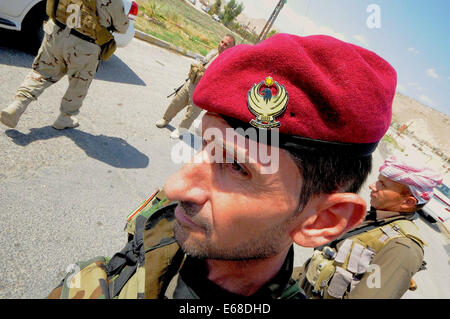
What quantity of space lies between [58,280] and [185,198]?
1590 mm

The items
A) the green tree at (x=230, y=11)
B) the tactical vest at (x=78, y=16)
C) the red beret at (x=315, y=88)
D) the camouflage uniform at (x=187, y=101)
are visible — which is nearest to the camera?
the red beret at (x=315, y=88)

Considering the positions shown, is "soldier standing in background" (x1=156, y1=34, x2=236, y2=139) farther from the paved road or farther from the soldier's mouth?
the soldier's mouth

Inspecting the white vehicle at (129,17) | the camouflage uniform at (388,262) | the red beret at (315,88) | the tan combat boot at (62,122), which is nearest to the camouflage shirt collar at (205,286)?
the red beret at (315,88)

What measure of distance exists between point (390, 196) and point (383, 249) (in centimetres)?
60

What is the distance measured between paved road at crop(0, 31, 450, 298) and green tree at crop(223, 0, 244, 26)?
5849 cm

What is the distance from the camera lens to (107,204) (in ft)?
8.39

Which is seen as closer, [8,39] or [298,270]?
[298,270]

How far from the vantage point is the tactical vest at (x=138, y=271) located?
3.47ft

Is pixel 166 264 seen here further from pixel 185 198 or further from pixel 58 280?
pixel 58 280

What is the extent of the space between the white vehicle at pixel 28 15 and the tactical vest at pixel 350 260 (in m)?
3.64

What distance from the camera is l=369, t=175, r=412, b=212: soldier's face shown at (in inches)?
86.4

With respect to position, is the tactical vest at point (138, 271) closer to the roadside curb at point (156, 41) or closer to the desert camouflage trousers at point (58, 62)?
the desert camouflage trousers at point (58, 62)

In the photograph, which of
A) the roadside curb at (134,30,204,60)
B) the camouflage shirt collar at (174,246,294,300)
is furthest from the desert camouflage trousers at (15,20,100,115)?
the roadside curb at (134,30,204,60)
